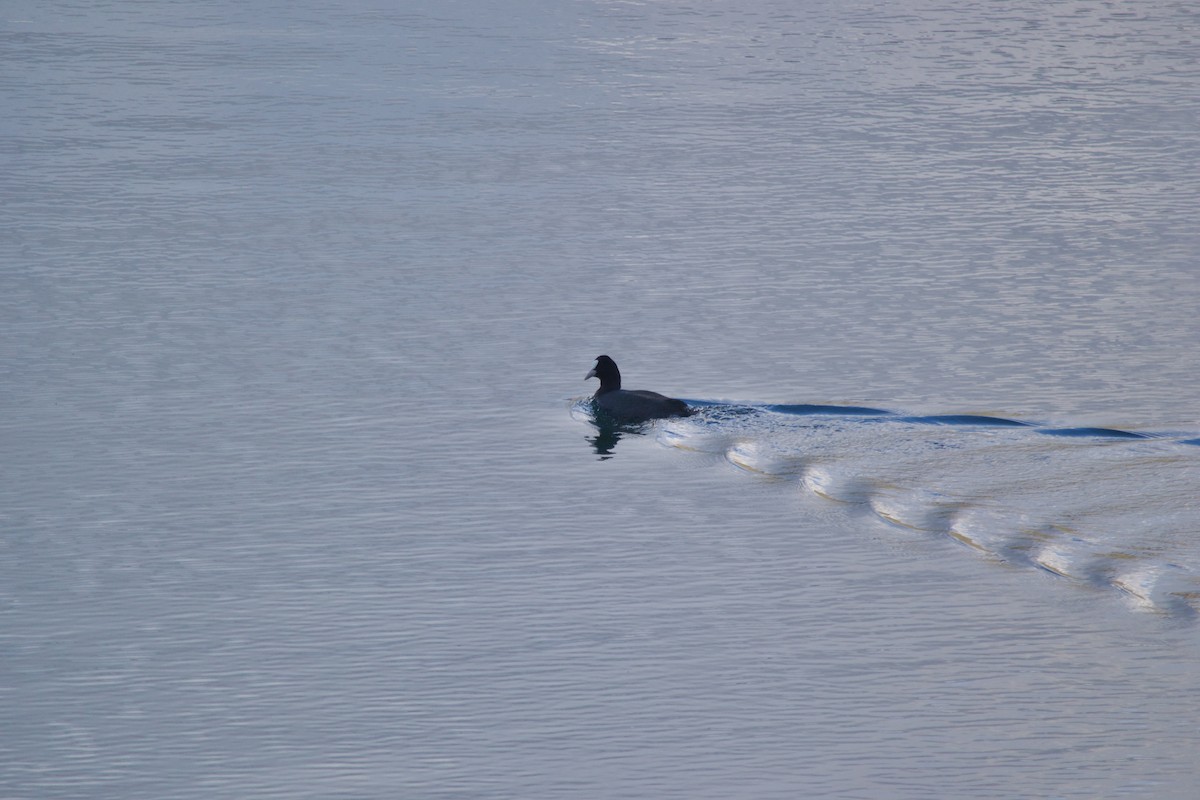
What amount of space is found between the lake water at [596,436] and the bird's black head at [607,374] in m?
0.29

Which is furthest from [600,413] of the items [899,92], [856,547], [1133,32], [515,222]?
[1133,32]

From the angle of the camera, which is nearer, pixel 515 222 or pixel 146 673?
pixel 146 673

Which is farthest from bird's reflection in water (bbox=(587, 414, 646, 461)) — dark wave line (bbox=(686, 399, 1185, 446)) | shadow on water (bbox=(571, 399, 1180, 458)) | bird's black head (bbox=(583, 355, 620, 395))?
dark wave line (bbox=(686, 399, 1185, 446))

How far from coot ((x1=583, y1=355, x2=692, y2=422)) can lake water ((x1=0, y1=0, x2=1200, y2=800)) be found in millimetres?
228

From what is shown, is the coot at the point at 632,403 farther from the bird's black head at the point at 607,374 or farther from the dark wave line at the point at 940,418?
the dark wave line at the point at 940,418

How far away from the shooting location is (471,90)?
2394cm

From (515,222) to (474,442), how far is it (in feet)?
19.4

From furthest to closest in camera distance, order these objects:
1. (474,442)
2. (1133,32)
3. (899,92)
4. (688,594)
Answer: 1. (1133,32)
2. (899,92)
3. (474,442)
4. (688,594)

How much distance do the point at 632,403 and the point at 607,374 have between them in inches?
16.9

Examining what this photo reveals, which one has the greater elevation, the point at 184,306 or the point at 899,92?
the point at 899,92

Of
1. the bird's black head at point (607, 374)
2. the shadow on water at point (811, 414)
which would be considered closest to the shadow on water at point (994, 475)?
the shadow on water at point (811, 414)

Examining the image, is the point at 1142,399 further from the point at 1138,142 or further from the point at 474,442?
the point at 1138,142

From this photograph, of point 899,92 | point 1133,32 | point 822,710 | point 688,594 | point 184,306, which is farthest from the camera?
point 1133,32

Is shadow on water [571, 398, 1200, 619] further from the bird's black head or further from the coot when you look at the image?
the bird's black head
